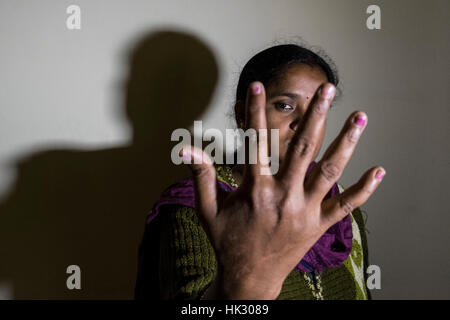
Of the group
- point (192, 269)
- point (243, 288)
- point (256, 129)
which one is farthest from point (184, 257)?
point (256, 129)

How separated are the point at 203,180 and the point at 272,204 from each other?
0.10 meters

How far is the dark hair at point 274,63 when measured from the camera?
34.5 inches

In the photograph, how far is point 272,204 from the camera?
49 cm

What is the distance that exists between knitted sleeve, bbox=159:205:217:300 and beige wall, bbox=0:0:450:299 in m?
0.37

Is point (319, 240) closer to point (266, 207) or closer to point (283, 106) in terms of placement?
point (283, 106)

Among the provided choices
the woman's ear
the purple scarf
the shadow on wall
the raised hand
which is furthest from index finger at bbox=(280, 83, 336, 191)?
the shadow on wall

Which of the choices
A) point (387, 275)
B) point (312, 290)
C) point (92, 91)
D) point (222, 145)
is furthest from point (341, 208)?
point (387, 275)

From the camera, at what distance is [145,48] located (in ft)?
3.53

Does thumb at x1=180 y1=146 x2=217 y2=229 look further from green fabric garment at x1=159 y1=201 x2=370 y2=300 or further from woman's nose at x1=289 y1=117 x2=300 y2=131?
woman's nose at x1=289 y1=117 x2=300 y2=131

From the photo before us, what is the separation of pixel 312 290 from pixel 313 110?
21.6 inches

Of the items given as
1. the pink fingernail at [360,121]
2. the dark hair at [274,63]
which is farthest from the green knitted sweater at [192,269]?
the pink fingernail at [360,121]

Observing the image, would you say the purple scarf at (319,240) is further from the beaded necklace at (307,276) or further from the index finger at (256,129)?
the index finger at (256,129)

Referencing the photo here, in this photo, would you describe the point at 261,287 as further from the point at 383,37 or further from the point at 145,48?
the point at 383,37

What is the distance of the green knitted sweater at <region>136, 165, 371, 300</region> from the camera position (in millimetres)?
637
